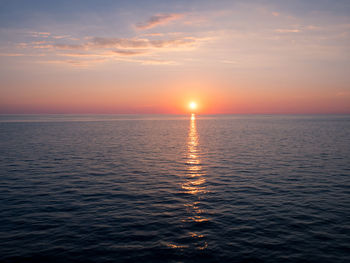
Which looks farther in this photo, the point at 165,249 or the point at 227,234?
the point at 227,234

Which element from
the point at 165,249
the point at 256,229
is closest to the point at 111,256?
the point at 165,249

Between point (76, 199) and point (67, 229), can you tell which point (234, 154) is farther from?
point (67, 229)

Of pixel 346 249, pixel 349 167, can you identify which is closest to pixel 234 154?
pixel 349 167

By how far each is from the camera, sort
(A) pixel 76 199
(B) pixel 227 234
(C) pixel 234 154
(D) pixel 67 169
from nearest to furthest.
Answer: (B) pixel 227 234 < (A) pixel 76 199 < (D) pixel 67 169 < (C) pixel 234 154

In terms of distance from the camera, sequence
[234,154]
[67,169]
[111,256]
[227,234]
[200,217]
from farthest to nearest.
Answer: [234,154]
[67,169]
[200,217]
[227,234]
[111,256]

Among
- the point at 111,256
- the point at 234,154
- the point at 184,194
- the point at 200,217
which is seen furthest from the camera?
the point at 234,154

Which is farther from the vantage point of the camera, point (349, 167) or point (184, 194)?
Result: point (349, 167)

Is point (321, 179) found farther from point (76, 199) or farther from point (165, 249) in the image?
point (76, 199)

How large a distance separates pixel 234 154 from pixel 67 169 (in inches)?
1276

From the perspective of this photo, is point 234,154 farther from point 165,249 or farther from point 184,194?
point 165,249

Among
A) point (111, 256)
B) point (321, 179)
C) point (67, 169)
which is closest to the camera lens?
point (111, 256)

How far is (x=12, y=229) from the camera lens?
18.5m

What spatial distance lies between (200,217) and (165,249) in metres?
5.64

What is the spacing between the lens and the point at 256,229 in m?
18.8
